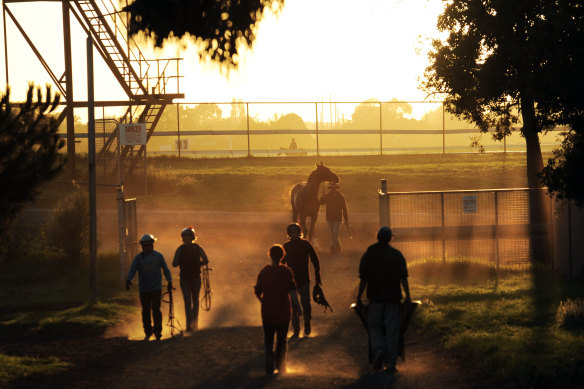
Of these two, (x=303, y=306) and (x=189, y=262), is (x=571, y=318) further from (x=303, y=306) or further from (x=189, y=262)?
(x=189, y=262)

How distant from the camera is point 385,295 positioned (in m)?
10.4

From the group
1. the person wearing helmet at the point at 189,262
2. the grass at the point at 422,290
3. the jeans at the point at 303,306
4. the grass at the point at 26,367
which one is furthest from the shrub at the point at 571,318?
the grass at the point at 26,367

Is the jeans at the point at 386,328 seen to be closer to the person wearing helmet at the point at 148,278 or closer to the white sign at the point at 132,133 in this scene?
the person wearing helmet at the point at 148,278

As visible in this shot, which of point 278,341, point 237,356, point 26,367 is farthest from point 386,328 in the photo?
point 26,367

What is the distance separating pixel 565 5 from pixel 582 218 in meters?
6.16

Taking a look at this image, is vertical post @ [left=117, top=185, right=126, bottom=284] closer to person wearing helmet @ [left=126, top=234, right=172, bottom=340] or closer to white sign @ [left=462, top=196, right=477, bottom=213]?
person wearing helmet @ [left=126, top=234, right=172, bottom=340]

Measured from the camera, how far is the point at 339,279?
62.8 ft

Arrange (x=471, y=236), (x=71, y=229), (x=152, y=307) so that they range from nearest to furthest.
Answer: (x=152, y=307) < (x=471, y=236) < (x=71, y=229)

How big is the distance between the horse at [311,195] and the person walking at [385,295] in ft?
36.6

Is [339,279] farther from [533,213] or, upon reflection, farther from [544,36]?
[544,36]

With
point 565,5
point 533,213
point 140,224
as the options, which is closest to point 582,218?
point 533,213

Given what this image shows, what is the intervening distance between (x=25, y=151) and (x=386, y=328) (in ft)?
19.5

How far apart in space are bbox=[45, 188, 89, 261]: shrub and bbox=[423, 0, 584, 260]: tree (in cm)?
953

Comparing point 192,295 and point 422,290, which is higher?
point 192,295
